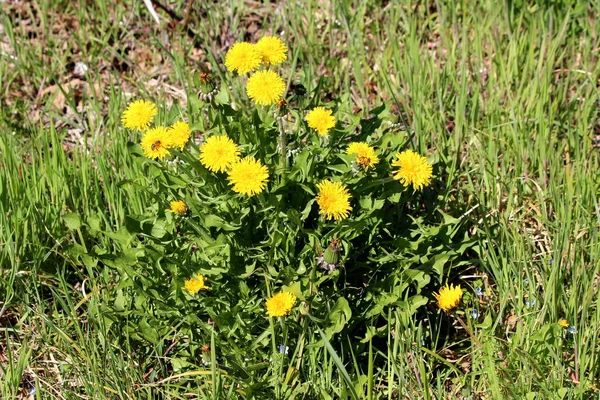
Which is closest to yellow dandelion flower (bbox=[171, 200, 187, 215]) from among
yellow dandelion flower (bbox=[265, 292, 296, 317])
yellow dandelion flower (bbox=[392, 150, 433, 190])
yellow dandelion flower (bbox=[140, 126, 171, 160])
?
yellow dandelion flower (bbox=[140, 126, 171, 160])

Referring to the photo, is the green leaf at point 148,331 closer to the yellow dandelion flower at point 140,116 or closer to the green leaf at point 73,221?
the green leaf at point 73,221

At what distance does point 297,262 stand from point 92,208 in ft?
3.51

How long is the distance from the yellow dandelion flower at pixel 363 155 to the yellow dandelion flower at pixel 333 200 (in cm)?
10

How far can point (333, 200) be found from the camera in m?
2.24

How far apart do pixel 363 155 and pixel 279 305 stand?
55 centimetres

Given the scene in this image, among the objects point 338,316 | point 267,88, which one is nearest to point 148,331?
point 338,316

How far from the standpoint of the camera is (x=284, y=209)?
7.73 ft

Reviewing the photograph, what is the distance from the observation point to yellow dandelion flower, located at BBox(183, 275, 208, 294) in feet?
7.57

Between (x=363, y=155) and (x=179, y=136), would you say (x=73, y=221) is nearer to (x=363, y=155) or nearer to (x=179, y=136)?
(x=179, y=136)

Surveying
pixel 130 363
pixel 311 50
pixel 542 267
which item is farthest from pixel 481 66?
pixel 130 363

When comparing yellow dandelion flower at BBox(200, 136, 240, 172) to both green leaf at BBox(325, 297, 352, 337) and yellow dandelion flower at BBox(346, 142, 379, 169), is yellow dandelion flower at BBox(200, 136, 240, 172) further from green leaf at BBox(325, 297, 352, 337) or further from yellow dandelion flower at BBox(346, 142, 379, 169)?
green leaf at BBox(325, 297, 352, 337)

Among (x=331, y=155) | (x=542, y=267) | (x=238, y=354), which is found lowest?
(x=238, y=354)

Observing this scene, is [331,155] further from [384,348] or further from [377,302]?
[384,348]

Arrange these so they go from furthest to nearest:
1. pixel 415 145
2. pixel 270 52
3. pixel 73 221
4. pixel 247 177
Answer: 1. pixel 415 145
2. pixel 73 221
3. pixel 270 52
4. pixel 247 177
